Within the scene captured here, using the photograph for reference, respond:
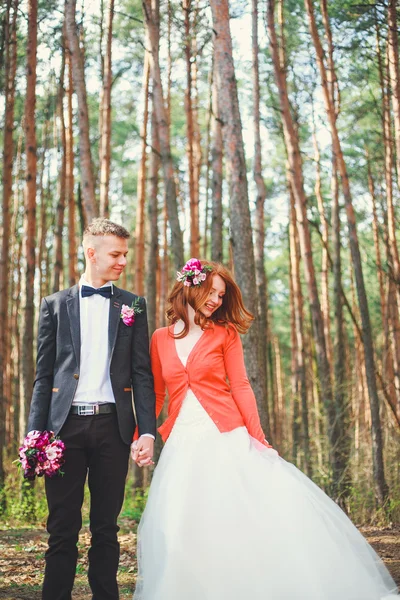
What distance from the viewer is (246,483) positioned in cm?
329

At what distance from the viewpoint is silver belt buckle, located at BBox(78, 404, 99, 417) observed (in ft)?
10.9

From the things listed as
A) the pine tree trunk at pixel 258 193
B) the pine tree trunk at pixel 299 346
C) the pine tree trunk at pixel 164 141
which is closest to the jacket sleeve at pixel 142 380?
the pine tree trunk at pixel 164 141

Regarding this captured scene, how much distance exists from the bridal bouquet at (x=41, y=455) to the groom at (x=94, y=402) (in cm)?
9

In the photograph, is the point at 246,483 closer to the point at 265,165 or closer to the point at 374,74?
the point at 374,74

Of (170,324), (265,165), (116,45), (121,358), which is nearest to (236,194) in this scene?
(170,324)

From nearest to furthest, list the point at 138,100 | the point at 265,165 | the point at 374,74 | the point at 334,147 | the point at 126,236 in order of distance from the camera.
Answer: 1. the point at 126,236
2. the point at 334,147
3. the point at 374,74
4. the point at 138,100
5. the point at 265,165

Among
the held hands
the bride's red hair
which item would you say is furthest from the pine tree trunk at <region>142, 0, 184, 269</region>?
the held hands

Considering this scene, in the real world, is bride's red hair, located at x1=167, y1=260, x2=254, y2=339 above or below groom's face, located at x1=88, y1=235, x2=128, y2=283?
below

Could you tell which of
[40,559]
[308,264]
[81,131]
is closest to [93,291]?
[40,559]

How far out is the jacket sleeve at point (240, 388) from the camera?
3529mm

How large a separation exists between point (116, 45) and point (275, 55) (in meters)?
4.89

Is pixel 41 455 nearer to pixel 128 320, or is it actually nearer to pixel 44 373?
pixel 44 373

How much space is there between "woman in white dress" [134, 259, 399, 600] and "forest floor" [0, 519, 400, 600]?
1211 mm

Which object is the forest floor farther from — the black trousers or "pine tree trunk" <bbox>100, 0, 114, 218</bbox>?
"pine tree trunk" <bbox>100, 0, 114, 218</bbox>
